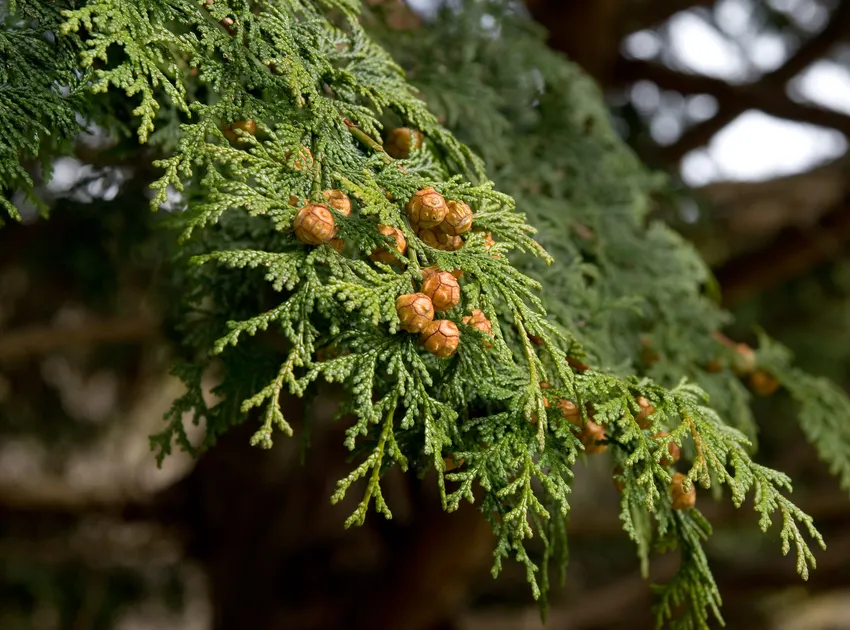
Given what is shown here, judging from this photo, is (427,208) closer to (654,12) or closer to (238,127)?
(238,127)

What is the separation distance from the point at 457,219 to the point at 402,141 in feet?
0.50

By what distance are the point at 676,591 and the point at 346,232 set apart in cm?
44

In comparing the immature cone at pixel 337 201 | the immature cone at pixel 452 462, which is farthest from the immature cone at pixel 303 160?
the immature cone at pixel 452 462

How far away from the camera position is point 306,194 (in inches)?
22.7

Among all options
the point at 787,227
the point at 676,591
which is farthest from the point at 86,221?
the point at 787,227

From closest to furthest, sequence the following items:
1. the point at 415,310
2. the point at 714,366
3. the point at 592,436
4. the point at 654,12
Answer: the point at 415,310 < the point at 592,436 < the point at 714,366 < the point at 654,12

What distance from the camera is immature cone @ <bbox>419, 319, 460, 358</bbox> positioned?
0.55m

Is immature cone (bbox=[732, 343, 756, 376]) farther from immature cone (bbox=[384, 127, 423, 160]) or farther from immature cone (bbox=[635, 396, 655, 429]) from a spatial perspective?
immature cone (bbox=[384, 127, 423, 160])

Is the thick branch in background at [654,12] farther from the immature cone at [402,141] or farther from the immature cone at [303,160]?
the immature cone at [303,160]

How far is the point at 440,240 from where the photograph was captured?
61 centimetres

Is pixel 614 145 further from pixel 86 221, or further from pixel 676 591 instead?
pixel 86 221

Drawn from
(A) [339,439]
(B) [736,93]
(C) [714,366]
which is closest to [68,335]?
(A) [339,439]

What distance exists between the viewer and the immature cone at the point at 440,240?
1.98 feet

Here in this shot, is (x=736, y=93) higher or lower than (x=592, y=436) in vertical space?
higher
